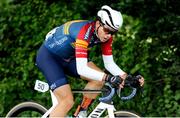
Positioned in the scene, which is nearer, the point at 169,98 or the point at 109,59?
the point at 109,59

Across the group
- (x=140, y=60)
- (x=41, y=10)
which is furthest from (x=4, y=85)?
(x=140, y=60)

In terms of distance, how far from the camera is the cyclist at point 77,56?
6664 mm

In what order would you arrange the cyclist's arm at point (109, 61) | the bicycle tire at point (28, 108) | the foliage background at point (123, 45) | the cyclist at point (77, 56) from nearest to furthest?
the cyclist at point (77, 56), the cyclist's arm at point (109, 61), the bicycle tire at point (28, 108), the foliage background at point (123, 45)

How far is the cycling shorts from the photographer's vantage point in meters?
6.97

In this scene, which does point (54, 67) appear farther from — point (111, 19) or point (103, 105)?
point (111, 19)

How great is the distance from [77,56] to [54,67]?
1.60 ft

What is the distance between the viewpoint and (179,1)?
9.38 metres

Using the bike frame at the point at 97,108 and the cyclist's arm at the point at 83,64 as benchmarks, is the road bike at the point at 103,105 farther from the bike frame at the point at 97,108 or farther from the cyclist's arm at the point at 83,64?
the cyclist's arm at the point at 83,64

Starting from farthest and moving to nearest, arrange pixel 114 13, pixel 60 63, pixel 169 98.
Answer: pixel 169 98 < pixel 60 63 < pixel 114 13

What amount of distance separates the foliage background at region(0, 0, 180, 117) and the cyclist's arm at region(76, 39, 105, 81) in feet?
8.60

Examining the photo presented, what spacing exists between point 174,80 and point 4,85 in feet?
8.93

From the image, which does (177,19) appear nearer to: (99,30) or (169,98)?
(169,98)

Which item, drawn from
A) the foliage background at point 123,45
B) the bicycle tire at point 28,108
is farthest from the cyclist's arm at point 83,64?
the foliage background at point 123,45

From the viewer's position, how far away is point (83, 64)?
6.67 meters
